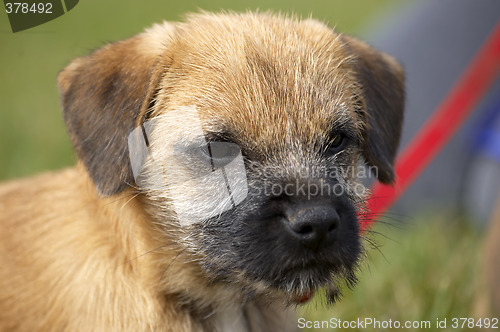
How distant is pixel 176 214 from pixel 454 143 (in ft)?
11.6

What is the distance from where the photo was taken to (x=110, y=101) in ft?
7.64

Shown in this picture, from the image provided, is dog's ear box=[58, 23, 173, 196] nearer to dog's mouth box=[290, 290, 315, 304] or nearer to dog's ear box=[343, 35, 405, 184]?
dog's mouth box=[290, 290, 315, 304]

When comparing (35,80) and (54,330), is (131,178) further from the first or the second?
(35,80)

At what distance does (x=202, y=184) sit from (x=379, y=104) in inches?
36.6

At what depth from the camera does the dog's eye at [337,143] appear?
94.0 inches

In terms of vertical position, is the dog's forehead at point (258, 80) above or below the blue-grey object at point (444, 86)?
above

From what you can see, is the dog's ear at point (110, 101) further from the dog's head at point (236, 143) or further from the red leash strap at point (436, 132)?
the red leash strap at point (436, 132)

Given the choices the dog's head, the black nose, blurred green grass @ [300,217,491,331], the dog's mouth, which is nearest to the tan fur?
blurred green grass @ [300,217,491,331]

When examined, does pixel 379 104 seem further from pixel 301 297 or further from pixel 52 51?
pixel 52 51

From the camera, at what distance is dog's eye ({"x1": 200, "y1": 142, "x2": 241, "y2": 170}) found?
219cm

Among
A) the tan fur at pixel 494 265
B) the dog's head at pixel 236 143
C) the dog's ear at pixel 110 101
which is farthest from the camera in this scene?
the tan fur at pixel 494 265

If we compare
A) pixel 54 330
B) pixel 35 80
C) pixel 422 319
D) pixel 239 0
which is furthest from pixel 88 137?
pixel 35 80

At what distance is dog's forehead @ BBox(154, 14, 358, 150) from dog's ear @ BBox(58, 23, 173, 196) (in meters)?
0.09

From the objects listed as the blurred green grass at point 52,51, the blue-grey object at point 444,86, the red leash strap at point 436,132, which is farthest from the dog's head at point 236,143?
the blue-grey object at point 444,86
